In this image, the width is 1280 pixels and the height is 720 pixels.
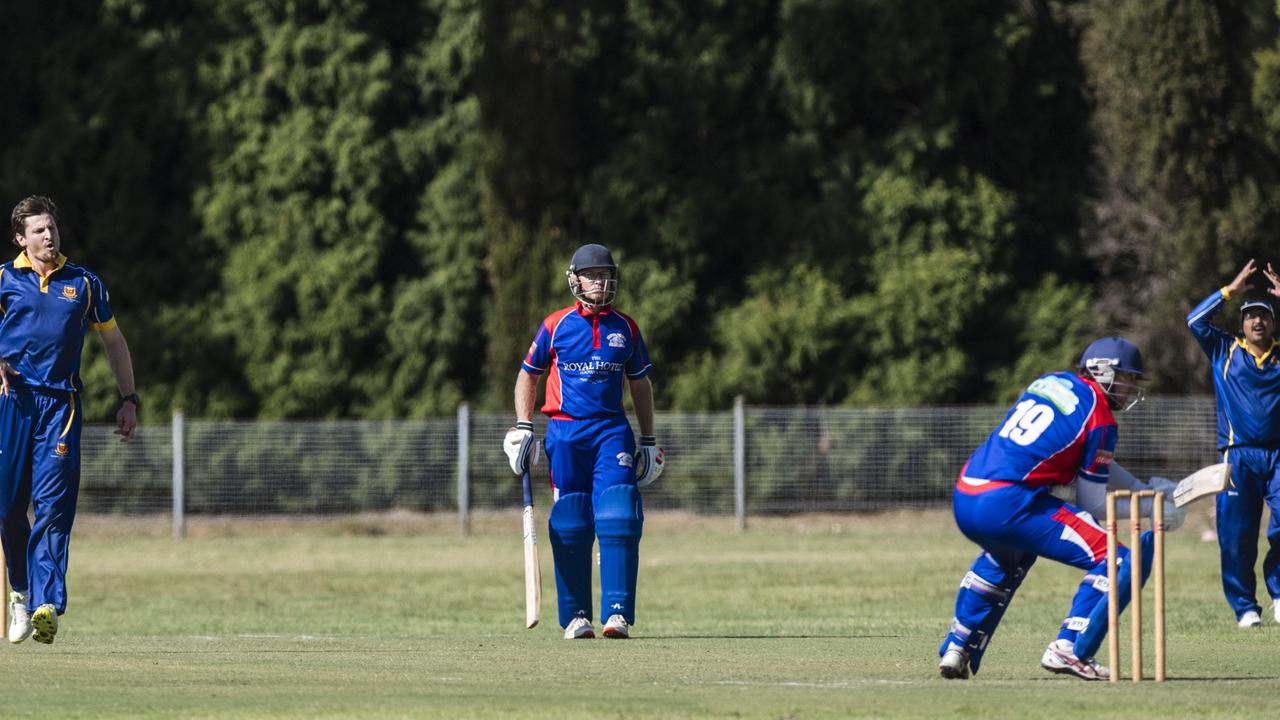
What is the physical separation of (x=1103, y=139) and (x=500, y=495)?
10451 mm

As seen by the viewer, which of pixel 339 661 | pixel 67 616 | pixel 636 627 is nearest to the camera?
pixel 339 661

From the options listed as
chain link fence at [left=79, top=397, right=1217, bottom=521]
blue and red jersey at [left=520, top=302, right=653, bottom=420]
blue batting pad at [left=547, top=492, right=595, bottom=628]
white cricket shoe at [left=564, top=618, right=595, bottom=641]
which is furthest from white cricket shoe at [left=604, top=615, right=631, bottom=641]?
chain link fence at [left=79, top=397, right=1217, bottom=521]

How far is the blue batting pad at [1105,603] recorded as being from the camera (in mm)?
9453

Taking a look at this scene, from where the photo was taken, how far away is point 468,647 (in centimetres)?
1180

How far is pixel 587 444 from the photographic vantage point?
39.7 feet

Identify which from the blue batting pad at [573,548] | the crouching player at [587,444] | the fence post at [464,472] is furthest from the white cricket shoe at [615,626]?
the fence post at [464,472]

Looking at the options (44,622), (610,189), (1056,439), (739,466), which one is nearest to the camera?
(1056,439)

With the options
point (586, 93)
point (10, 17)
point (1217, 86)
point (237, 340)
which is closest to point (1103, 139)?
point (1217, 86)

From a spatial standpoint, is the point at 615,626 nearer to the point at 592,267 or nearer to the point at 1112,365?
the point at 592,267

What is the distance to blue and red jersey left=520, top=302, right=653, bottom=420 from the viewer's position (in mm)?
12094

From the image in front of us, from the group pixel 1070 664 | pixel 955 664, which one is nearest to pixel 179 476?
pixel 955 664

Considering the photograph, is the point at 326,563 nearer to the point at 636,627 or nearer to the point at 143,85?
the point at 636,627

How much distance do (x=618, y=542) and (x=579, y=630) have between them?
0.61 metres

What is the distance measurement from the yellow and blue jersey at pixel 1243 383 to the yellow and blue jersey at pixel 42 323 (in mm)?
7182
